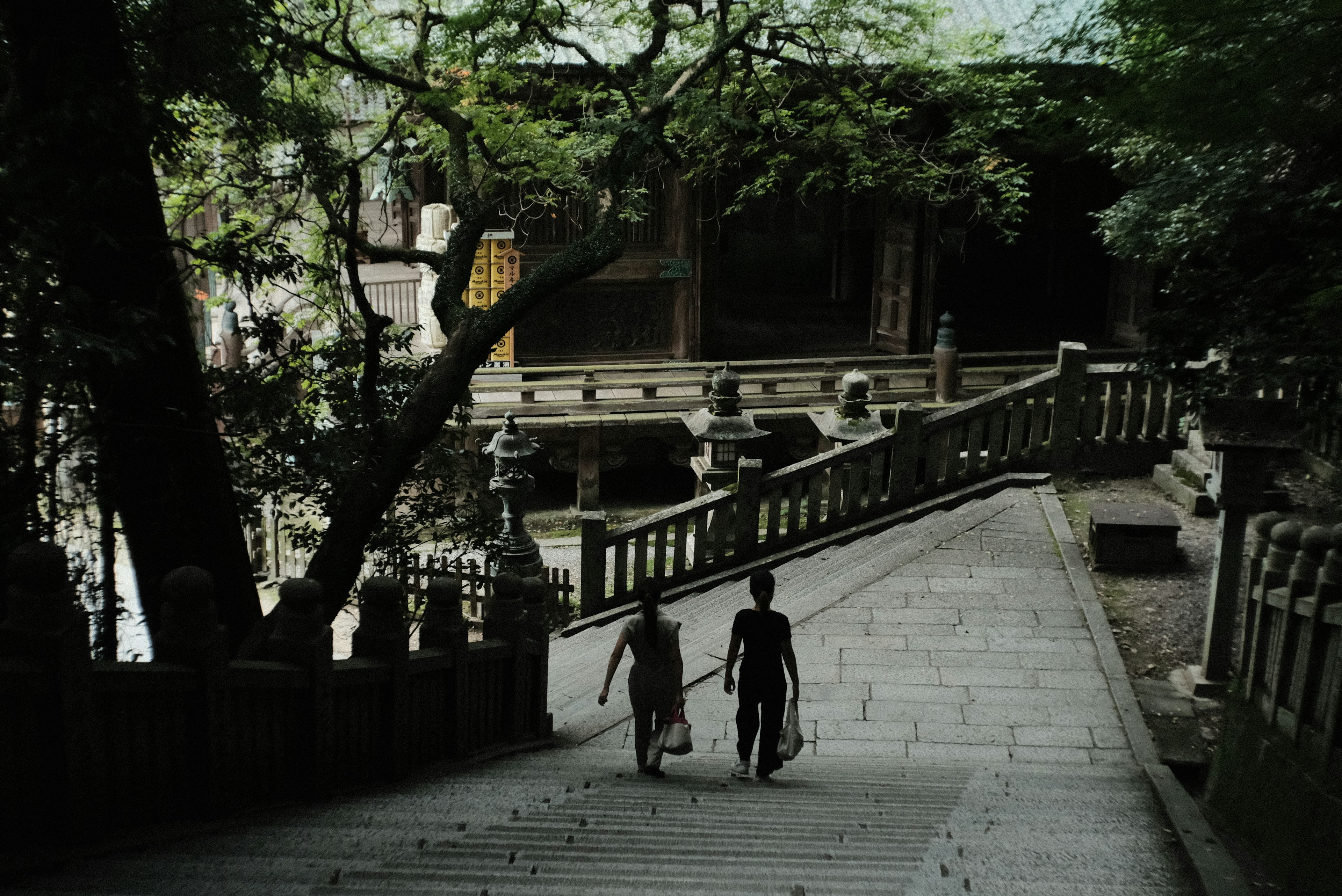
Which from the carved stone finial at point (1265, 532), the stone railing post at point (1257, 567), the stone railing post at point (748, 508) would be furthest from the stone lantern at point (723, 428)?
the carved stone finial at point (1265, 532)

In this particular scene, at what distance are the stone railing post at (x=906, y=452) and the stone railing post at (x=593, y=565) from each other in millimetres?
2873

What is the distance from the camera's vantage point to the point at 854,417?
1269cm

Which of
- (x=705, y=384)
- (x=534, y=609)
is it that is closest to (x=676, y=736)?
(x=534, y=609)

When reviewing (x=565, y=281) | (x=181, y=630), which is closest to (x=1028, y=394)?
(x=565, y=281)

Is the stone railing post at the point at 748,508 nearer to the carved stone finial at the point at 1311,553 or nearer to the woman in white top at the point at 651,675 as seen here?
the woman in white top at the point at 651,675

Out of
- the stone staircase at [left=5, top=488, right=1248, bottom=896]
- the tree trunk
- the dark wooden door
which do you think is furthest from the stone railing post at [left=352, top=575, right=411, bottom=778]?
the dark wooden door

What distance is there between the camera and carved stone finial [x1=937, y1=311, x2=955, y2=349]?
17.2 metres

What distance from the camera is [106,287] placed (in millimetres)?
5750

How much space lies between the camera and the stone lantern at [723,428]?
1277 cm

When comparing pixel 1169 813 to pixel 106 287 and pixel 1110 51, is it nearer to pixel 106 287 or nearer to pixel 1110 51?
pixel 1110 51

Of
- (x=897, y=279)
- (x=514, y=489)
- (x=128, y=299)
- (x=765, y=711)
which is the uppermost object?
(x=897, y=279)

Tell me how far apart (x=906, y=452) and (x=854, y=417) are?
3.52 ft

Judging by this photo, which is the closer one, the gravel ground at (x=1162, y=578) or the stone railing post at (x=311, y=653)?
the stone railing post at (x=311, y=653)

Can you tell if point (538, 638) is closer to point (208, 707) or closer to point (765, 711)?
point (765, 711)
